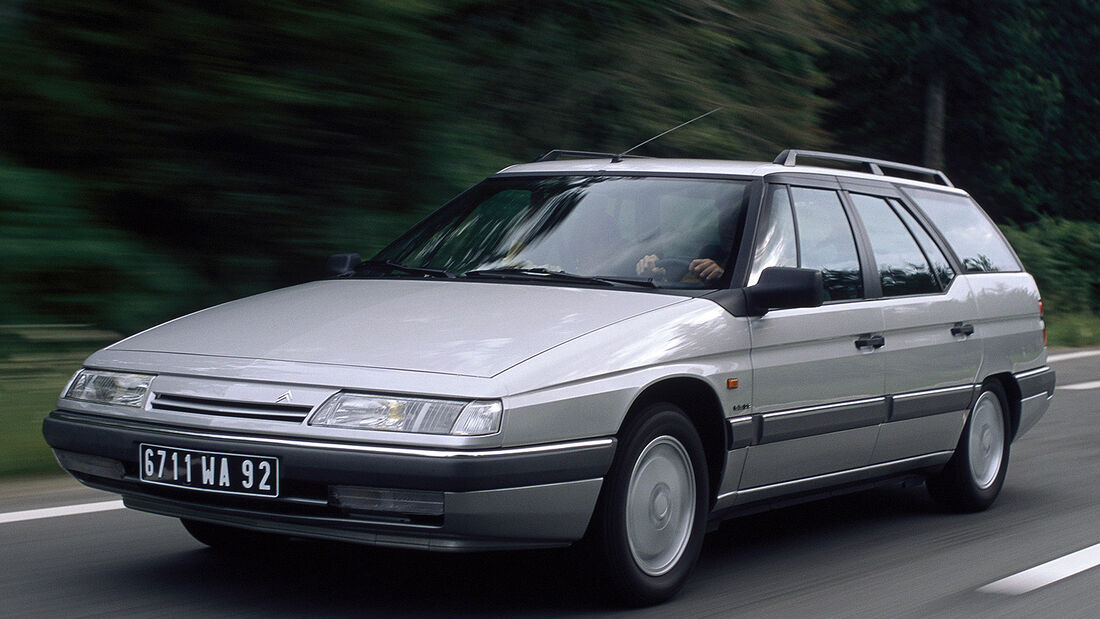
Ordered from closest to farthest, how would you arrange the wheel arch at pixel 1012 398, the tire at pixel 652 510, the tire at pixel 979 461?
the tire at pixel 652 510 < the tire at pixel 979 461 < the wheel arch at pixel 1012 398

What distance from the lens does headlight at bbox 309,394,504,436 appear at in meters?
3.79

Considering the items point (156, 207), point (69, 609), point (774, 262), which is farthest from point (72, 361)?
point (774, 262)

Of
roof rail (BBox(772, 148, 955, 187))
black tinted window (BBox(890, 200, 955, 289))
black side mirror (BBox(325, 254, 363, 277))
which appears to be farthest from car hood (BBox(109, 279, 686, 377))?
black tinted window (BBox(890, 200, 955, 289))

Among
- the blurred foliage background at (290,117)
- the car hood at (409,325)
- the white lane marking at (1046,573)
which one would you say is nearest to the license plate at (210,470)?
the car hood at (409,325)

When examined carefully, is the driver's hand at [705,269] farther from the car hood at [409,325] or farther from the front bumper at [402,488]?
the front bumper at [402,488]

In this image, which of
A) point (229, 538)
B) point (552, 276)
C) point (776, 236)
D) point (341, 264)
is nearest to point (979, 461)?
point (776, 236)

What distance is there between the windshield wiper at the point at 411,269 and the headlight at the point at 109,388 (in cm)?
133

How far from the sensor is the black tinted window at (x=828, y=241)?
215 inches

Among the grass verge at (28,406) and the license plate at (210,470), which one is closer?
the license plate at (210,470)

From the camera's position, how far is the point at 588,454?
4066 millimetres

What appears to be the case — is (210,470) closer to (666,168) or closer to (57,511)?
(57,511)

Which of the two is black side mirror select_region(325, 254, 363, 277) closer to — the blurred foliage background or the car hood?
the car hood

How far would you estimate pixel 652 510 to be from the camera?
Result: 4406 millimetres

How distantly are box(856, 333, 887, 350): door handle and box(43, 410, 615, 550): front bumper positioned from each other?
5.62 ft
